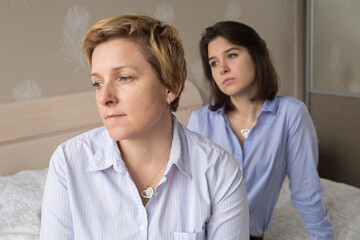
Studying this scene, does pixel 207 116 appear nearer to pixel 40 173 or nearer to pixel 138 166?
pixel 138 166

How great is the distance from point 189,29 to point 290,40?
99 centimetres

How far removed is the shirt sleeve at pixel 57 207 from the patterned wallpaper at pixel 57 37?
122cm

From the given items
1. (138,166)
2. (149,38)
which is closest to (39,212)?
(138,166)

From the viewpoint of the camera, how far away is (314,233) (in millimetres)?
1534

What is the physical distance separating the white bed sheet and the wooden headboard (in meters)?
0.16

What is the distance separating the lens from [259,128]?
5.52 feet

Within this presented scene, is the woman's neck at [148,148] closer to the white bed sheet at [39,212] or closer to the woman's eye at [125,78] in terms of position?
the woman's eye at [125,78]

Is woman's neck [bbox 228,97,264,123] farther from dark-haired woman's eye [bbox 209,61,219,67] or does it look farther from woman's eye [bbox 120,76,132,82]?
woman's eye [bbox 120,76,132,82]

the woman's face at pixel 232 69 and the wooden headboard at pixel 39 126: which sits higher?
the woman's face at pixel 232 69

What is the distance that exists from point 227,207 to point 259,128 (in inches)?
25.1

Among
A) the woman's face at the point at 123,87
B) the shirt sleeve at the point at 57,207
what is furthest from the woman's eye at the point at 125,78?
the shirt sleeve at the point at 57,207

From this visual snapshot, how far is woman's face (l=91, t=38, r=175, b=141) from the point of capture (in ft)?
3.32

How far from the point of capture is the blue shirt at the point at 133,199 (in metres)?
1.07

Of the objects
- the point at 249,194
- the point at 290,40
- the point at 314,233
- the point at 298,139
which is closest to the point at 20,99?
the point at 249,194
